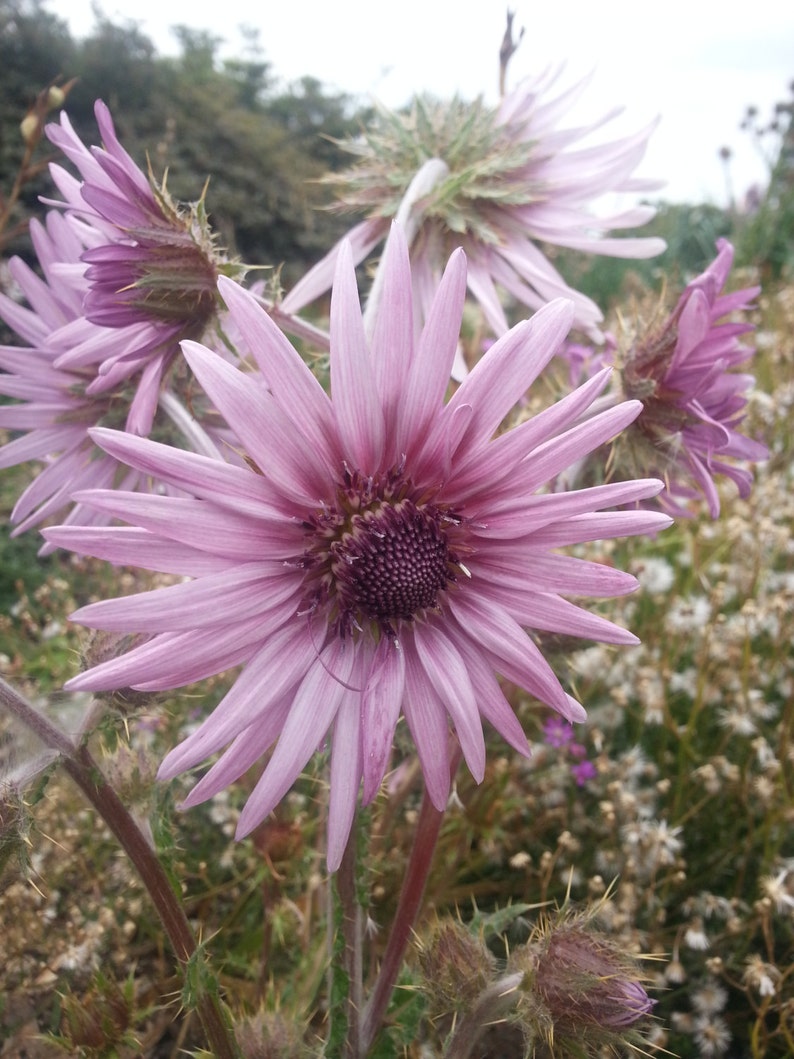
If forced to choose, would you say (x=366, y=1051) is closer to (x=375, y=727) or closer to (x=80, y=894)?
(x=375, y=727)

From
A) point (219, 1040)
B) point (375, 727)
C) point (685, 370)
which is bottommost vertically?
point (219, 1040)

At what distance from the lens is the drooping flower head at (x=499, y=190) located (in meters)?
1.68

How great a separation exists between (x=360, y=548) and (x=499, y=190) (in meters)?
0.95

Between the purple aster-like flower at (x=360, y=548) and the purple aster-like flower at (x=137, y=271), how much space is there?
0.33 metres

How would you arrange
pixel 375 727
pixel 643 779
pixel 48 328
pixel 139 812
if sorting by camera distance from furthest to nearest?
pixel 643 779 → pixel 48 328 → pixel 139 812 → pixel 375 727

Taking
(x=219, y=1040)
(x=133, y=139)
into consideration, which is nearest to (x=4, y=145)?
(x=133, y=139)

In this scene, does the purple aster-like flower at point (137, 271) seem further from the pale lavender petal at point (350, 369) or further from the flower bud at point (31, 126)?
the flower bud at point (31, 126)

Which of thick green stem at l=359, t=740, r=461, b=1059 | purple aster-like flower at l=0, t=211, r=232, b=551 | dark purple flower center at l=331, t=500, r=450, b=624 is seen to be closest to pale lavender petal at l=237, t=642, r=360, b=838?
dark purple flower center at l=331, t=500, r=450, b=624

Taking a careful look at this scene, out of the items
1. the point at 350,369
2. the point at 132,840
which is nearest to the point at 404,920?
the point at 132,840

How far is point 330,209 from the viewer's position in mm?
1765

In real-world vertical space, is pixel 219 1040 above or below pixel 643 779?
above

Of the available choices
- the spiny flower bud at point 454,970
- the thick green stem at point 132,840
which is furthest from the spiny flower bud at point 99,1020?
the spiny flower bud at point 454,970

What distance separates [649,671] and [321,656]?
179 centimetres

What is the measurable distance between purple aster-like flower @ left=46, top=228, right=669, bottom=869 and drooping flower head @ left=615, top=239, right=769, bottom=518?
449 mm
